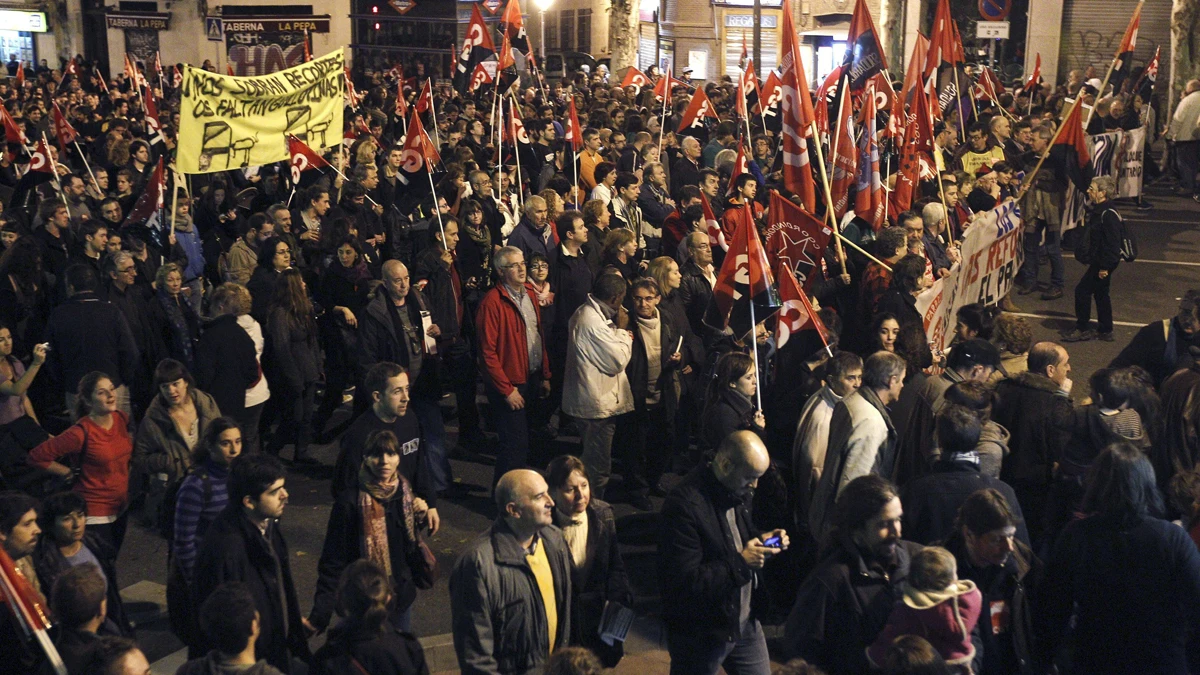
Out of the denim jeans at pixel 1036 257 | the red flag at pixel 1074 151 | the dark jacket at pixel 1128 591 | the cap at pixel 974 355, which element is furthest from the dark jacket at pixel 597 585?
the denim jeans at pixel 1036 257

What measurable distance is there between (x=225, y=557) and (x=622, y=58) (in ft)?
113

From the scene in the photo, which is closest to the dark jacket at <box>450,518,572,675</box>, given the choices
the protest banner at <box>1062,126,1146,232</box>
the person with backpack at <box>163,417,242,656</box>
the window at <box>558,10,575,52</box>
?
the person with backpack at <box>163,417,242,656</box>

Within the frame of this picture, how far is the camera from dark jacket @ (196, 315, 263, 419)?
8.27 meters

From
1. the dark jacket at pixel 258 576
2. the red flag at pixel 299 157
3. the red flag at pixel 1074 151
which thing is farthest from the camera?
the red flag at pixel 1074 151

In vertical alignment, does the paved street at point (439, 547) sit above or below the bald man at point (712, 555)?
below

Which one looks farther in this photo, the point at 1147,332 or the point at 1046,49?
the point at 1046,49

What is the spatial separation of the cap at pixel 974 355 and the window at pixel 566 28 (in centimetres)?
4185

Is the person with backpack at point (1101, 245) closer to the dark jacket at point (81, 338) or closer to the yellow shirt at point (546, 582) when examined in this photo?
the dark jacket at point (81, 338)

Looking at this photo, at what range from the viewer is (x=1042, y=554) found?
5.57 meters

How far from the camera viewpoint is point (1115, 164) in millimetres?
19953

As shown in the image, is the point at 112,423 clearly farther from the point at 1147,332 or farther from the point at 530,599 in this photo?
the point at 1147,332

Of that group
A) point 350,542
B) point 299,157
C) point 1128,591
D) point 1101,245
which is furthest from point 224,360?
point 1101,245

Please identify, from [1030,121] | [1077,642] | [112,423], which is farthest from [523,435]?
[1030,121]

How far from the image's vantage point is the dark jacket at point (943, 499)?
18.0 ft
